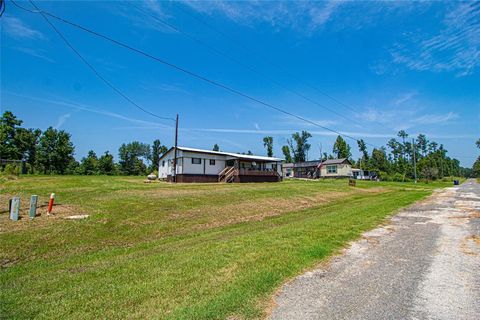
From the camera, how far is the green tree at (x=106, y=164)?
67500 mm

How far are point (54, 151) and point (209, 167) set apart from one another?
4532 cm

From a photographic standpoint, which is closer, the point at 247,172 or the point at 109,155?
the point at 247,172

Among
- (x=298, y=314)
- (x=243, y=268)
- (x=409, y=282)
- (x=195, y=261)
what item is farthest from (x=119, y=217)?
(x=409, y=282)

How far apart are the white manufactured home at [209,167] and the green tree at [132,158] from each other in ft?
143

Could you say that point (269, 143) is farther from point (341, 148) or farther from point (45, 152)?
point (45, 152)

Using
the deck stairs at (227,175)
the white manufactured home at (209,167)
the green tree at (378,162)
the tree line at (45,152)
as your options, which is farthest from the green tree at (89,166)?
the green tree at (378,162)

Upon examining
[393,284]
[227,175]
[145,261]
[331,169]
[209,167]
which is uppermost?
[331,169]

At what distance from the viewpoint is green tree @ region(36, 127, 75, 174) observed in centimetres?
5759

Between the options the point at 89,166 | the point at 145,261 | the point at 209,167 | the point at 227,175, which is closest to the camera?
the point at 145,261

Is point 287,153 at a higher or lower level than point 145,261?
higher

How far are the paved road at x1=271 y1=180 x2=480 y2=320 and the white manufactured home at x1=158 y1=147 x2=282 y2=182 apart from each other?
1057 inches

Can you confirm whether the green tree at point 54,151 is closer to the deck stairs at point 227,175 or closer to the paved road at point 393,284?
the deck stairs at point 227,175

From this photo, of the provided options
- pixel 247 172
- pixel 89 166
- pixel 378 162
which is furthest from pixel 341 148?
pixel 89 166

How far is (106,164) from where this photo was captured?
6775 cm
